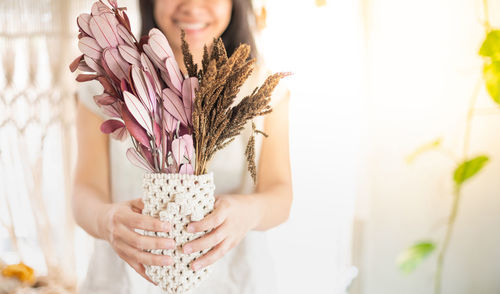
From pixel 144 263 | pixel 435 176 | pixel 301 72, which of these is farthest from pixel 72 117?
pixel 435 176

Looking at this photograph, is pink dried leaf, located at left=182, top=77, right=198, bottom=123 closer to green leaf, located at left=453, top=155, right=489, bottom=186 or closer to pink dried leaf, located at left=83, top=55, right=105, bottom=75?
pink dried leaf, located at left=83, top=55, right=105, bottom=75

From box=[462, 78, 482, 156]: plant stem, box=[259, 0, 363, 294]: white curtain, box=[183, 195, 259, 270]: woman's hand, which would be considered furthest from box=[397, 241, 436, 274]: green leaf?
box=[183, 195, 259, 270]: woman's hand

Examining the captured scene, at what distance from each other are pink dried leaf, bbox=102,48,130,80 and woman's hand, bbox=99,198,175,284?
28cm


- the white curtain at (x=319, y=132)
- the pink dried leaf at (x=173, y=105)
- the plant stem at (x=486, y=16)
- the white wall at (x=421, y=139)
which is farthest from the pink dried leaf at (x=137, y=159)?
the plant stem at (x=486, y=16)

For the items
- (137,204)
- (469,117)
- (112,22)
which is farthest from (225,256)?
(469,117)

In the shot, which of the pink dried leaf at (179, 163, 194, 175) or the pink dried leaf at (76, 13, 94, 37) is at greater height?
the pink dried leaf at (76, 13, 94, 37)

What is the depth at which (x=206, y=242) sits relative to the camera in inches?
31.8

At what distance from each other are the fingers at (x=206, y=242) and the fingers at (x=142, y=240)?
30 mm

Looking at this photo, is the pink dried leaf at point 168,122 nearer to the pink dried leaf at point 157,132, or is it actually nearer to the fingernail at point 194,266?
the pink dried leaf at point 157,132

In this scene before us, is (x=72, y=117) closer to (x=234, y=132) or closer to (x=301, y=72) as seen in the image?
(x=234, y=132)

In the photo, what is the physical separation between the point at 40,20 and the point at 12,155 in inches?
12.3

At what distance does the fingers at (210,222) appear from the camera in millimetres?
784

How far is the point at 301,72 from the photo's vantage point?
3.11 ft

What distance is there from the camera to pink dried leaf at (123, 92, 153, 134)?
75 centimetres
